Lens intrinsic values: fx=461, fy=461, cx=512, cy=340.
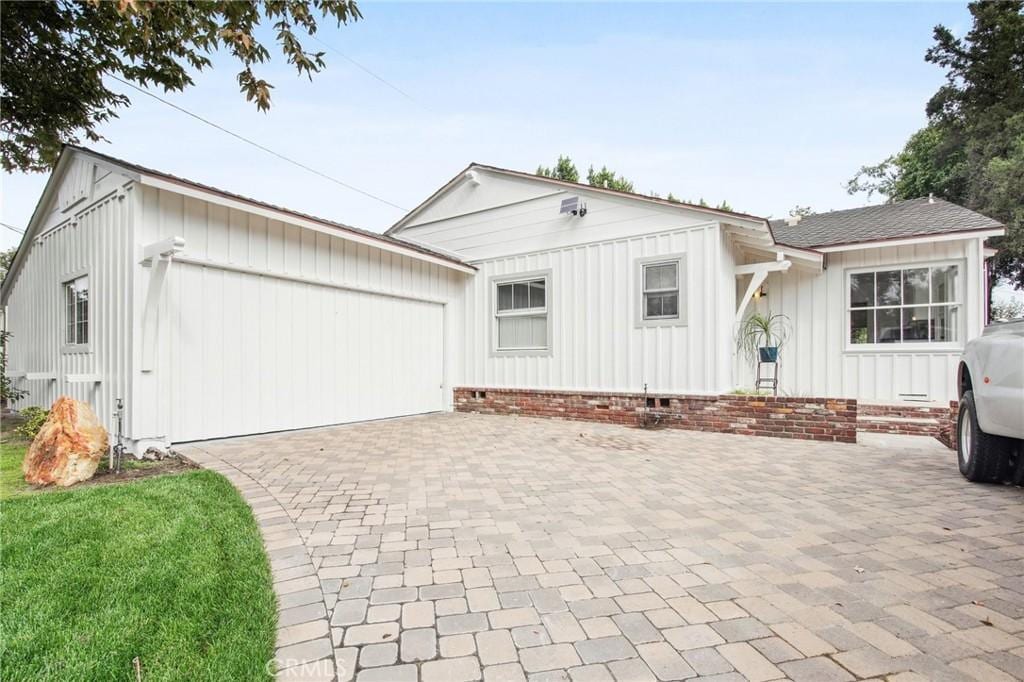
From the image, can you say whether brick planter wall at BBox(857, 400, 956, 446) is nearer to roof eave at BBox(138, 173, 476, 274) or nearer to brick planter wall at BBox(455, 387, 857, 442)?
brick planter wall at BBox(455, 387, 857, 442)

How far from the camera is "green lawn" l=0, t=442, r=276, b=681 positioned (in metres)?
1.76

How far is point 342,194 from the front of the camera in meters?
16.3

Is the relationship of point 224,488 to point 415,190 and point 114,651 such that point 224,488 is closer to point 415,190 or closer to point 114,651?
point 114,651

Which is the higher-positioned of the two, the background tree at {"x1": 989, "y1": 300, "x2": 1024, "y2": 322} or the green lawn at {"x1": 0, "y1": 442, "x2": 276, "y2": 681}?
the background tree at {"x1": 989, "y1": 300, "x2": 1024, "y2": 322}

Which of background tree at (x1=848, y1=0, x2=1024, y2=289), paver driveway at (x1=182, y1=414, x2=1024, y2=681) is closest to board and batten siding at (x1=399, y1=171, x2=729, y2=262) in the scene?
paver driveway at (x1=182, y1=414, x2=1024, y2=681)

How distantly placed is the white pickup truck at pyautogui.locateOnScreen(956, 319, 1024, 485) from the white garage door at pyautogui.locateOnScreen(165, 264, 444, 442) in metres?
7.92

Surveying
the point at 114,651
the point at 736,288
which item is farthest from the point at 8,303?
the point at 736,288

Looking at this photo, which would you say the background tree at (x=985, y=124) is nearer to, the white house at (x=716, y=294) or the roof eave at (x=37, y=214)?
the white house at (x=716, y=294)

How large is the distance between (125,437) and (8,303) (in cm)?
855

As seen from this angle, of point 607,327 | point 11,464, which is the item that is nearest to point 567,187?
point 607,327

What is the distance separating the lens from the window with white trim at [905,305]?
7.62 meters

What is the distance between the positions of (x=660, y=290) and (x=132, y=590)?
7621 millimetres

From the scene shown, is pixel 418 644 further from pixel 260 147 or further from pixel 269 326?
pixel 260 147

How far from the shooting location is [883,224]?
8.64 meters
